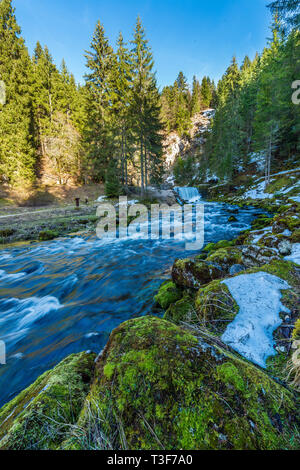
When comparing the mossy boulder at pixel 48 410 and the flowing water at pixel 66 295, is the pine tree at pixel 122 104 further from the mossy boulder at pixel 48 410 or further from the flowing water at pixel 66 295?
the mossy boulder at pixel 48 410

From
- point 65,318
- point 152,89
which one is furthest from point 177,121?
point 65,318

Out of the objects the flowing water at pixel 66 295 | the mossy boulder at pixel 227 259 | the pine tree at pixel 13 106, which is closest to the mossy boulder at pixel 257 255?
the mossy boulder at pixel 227 259

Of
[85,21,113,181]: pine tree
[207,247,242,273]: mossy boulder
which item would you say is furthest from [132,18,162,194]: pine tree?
[207,247,242,273]: mossy boulder

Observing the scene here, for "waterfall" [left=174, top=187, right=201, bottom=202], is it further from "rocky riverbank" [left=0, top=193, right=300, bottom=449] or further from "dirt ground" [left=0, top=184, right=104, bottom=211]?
"rocky riverbank" [left=0, top=193, right=300, bottom=449]

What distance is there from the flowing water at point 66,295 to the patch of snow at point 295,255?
3.34m

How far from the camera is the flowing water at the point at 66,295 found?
3652mm

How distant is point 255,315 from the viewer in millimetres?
2215

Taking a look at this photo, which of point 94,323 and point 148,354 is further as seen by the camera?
point 94,323

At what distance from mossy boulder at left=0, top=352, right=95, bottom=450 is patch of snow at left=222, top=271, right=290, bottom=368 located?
1575mm

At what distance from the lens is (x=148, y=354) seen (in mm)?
1491

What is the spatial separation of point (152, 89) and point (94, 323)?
95.7ft

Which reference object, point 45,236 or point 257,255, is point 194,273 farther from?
point 45,236

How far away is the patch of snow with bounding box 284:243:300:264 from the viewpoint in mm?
3716

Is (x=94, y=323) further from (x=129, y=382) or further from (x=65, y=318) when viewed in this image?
(x=129, y=382)
